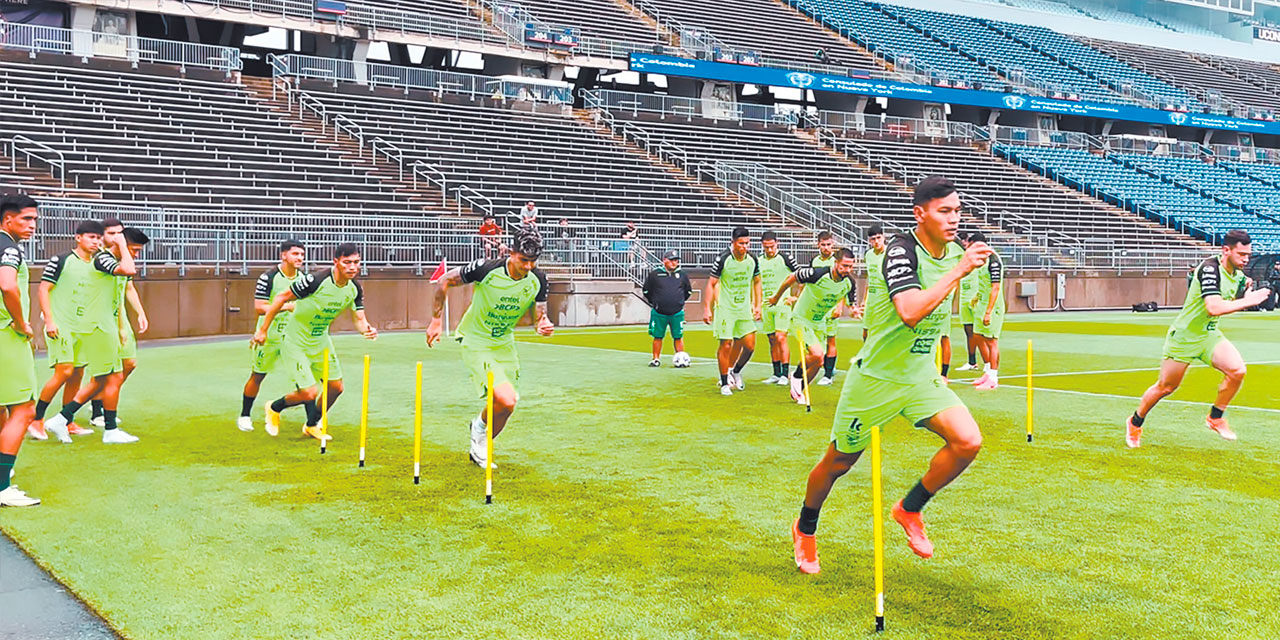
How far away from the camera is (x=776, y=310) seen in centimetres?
1430

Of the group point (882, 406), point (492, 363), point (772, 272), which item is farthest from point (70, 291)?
point (772, 272)

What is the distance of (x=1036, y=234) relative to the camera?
1543 inches

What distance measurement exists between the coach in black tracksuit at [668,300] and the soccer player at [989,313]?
4.80 meters

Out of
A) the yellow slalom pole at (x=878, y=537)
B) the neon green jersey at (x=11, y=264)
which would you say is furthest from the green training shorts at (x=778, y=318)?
the yellow slalom pole at (x=878, y=537)

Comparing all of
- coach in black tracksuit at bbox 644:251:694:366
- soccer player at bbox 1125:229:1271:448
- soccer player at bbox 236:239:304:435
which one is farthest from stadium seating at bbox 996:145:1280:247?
soccer player at bbox 236:239:304:435

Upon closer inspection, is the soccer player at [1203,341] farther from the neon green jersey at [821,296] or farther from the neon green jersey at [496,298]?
the neon green jersey at [496,298]

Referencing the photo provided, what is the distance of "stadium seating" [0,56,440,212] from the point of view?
88.8 feet

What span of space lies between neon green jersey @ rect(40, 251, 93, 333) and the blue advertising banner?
3595cm

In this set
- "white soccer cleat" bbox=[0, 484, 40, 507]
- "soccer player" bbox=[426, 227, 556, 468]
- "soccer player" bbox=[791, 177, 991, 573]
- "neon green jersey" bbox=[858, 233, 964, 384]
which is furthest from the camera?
"soccer player" bbox=[426, 227, 556, 468]

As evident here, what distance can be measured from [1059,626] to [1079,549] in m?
1.43

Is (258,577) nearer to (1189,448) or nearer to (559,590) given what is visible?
(559,590)

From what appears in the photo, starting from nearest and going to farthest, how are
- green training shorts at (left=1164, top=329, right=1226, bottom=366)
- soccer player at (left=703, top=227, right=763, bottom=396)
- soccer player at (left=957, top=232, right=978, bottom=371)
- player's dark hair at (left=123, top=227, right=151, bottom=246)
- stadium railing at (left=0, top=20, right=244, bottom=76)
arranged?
green training shorts at (left=1164, top=329, right=1226, bottom=366) < player's dark hair at (left=123, top=227, right=151, bottom=246) < soccer player at (left=703, top=227, right=763, bottom=396) < soccer player at (left=957, top=232, right=978, bottom=371) < stadium railing at (left=0, top=20, right=244, bottom=76)

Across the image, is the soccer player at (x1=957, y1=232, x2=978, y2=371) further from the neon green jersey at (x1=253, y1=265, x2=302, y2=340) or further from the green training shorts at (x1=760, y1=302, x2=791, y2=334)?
the neon green jersey at (x1=253, y1=265, x2=302, y2=340)

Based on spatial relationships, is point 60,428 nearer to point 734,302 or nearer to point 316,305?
point 316,305
